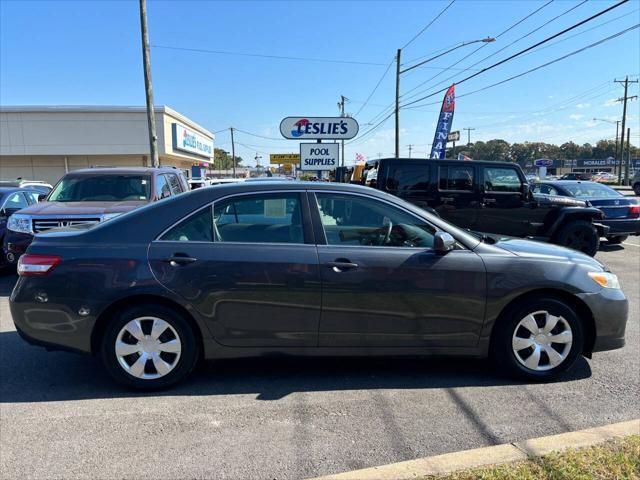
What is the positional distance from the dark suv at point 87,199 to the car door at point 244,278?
3.66 metres

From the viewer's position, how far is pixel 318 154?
39.7 feet

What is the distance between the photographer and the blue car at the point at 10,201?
8399 mm

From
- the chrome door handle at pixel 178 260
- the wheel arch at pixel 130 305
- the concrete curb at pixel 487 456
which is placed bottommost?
the concrete curb at pixel 487 456

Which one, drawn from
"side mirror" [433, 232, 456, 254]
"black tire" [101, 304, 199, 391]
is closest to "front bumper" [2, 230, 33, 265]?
"black tire" [101, 304, 199, 391]

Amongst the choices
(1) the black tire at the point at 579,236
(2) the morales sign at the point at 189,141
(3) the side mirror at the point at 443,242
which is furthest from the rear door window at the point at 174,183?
(2) the morales sign at the point at 189,141

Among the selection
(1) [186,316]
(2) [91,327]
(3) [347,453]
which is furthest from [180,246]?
(3) [347,453]

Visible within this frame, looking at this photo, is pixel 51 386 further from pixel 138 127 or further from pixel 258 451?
pixel 138 127

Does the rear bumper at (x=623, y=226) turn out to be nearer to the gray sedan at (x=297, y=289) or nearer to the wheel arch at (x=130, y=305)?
the gray sedan at (x=297, y=289)

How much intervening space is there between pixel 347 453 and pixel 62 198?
7.01 m

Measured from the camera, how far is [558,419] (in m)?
3.31

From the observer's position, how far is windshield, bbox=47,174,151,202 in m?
7.91

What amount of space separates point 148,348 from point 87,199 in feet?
17.0

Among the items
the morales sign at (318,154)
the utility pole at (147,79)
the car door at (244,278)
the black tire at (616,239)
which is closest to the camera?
the car door at (244,278)

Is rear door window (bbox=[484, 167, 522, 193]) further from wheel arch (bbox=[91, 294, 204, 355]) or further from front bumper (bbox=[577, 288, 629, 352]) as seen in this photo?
wheel arch (bbox=[91, 294, 204, 355])
